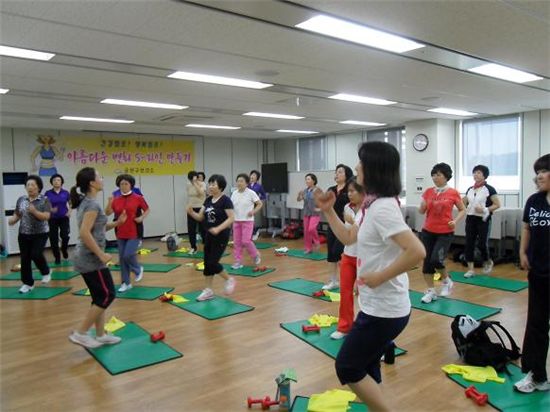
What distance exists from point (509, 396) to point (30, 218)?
5188 millimetres

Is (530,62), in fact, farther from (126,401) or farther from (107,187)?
(107,187)

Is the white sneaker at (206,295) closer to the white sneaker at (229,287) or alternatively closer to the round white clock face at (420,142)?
the white sneaker at (229,287)

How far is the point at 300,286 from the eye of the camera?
18.2 ft

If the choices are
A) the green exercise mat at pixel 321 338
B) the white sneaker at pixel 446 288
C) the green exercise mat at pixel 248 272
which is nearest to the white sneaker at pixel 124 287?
the green exercise mat at pixel 248 272

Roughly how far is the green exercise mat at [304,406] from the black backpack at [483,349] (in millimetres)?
1047

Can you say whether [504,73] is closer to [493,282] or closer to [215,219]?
[493,282]

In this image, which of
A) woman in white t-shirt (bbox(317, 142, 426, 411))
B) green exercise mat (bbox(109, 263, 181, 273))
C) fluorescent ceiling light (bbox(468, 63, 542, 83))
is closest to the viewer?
woman in white t-shirt (bbox(317, 142, 426, 411))

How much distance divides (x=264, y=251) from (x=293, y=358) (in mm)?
5142

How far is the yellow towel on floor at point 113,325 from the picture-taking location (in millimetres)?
4027

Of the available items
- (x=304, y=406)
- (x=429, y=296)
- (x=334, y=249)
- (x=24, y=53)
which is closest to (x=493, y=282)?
(x=429, y=296)

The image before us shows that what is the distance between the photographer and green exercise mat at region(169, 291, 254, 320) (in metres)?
4.45

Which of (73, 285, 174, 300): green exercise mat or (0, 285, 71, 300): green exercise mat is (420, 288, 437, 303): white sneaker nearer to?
(73, 285, 174, 300): green exercise mat

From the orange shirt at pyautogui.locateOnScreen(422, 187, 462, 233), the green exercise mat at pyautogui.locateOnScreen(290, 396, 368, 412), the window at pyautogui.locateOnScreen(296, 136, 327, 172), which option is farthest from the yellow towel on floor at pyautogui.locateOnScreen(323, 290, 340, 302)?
the window at pyautogui.locateOnScreen(296, 136, 327, 172)

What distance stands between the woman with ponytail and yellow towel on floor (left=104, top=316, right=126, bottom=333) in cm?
49
